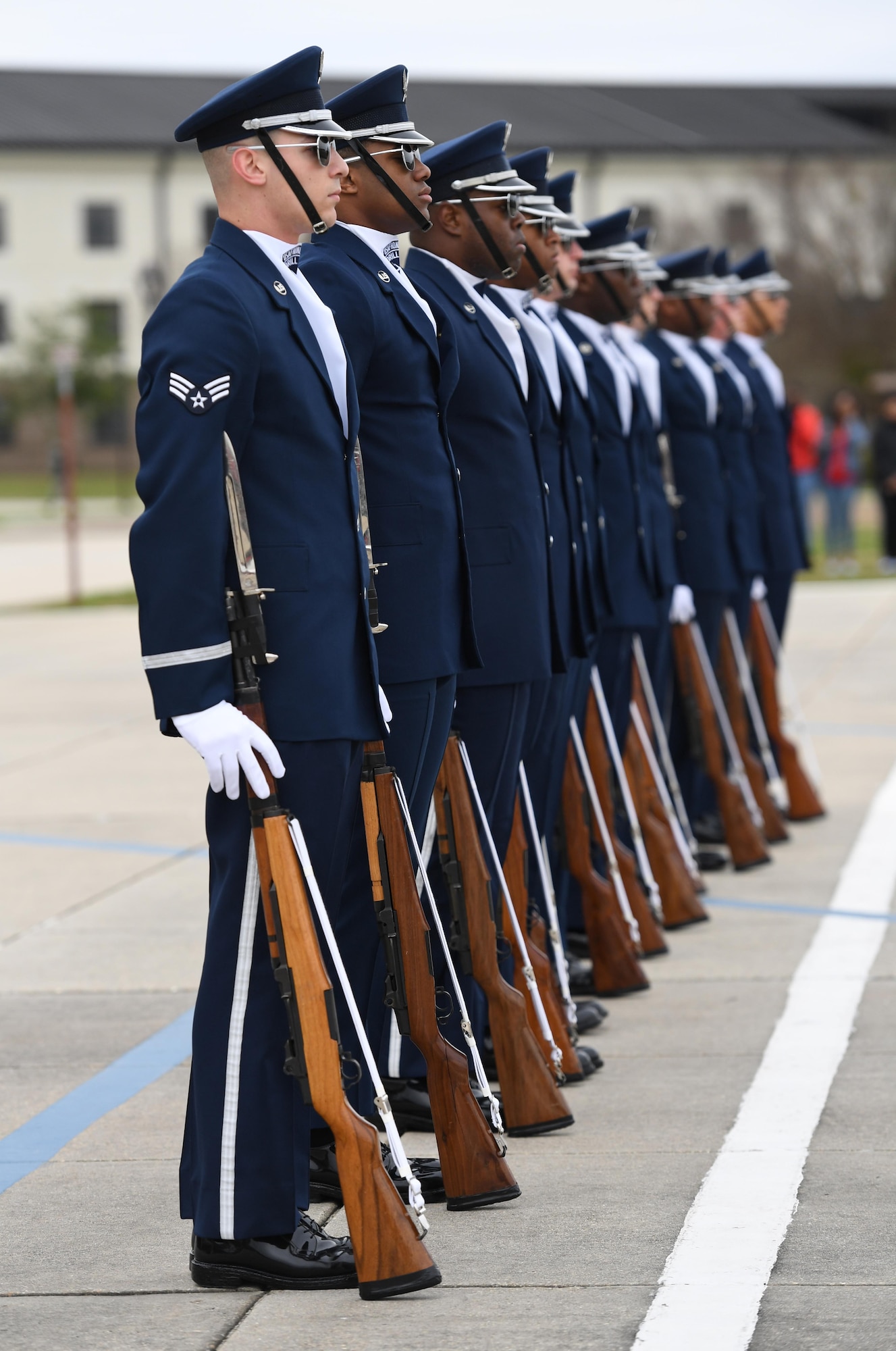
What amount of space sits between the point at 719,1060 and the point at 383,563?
1.73 metres

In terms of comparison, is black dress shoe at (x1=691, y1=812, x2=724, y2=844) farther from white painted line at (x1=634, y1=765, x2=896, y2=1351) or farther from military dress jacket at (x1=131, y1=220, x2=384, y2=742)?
military dress jacket at (x1=131, y1=220, x2=384, y2=742)

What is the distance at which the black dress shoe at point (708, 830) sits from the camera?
8.24 meters

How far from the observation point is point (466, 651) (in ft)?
14.2

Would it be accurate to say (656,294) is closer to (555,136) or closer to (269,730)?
(269,730)

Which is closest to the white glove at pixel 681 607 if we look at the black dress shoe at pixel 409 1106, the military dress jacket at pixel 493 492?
the military dress jacket at pixel 493 492

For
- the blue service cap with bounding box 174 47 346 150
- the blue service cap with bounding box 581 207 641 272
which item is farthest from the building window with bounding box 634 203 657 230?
the blue service cap with bounding box 174 47 346 150

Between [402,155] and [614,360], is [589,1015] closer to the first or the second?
[614,360]

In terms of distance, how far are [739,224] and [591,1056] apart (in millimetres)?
53716

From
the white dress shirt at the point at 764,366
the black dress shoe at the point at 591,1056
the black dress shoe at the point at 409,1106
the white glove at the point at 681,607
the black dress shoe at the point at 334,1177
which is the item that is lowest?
the black dress shoe at the point at 591,1056

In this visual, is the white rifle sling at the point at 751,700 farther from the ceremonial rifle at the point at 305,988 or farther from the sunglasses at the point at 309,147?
the ceremonial rifle at the point at 305,988

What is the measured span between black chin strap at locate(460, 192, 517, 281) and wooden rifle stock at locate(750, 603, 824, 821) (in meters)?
4.07

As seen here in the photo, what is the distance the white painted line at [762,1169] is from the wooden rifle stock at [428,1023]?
393 millimetres

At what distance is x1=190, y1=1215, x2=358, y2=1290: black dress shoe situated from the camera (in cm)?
369

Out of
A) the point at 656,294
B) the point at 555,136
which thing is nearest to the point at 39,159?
the point at 555,136
